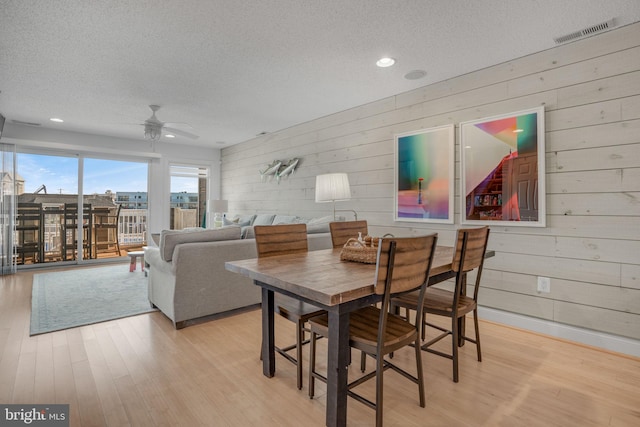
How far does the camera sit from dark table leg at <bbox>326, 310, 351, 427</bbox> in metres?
1.40

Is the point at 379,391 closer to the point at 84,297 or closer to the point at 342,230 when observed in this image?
the point at 342,230

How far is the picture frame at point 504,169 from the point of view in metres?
2.69

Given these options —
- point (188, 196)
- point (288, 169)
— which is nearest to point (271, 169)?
point (288, 169)

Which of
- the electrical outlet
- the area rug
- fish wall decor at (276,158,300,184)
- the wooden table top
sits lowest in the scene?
the area rug

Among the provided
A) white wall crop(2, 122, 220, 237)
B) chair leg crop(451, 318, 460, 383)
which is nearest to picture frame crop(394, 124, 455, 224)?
chair leg crop(451, 318, 460, 383)

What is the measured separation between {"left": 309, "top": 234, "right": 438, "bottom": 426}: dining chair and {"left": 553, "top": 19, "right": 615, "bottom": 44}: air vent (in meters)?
2.19

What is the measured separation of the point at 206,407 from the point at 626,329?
2.96 metres

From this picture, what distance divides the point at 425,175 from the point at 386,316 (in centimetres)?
237

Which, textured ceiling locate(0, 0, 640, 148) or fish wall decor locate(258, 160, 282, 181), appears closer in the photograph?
textured ceiling locate(0, 0, 640, 148)

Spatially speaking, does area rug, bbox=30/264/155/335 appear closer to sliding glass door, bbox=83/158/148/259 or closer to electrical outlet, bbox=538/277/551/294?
sliding glass door, bbox=83/158/148/259

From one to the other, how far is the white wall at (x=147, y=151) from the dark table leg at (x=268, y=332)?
18.0 ft

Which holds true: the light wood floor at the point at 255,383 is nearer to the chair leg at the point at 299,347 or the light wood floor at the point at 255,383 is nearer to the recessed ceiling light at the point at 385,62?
the chair leg at the point at 299,347

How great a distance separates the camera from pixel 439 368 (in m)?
2.12

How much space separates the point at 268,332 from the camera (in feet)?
6.47
